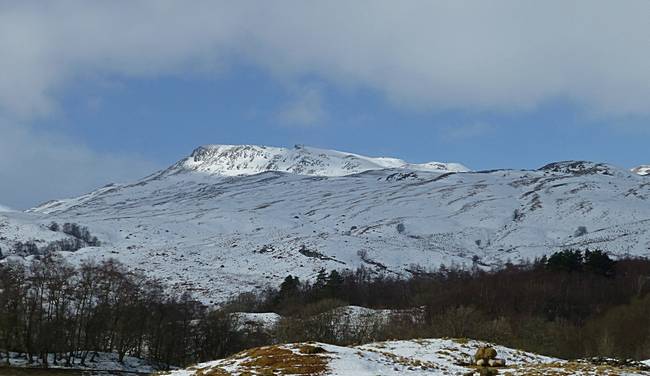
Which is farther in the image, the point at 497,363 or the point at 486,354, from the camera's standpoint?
the point at 486,354

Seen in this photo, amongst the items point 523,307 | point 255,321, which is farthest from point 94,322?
point 523,307

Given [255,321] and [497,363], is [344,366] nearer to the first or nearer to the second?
[497,363]

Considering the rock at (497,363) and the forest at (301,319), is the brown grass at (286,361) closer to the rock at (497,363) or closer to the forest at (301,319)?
the rock at (497,363)

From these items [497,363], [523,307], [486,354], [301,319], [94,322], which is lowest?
[497,363]

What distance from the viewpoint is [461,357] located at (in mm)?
39500

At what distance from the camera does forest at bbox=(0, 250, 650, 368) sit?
248 feet

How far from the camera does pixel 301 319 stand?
307 ft

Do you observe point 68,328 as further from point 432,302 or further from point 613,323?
point 613,323

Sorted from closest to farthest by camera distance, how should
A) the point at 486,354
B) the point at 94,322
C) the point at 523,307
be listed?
1. the point at 486,354
2. the point at 94,322
3. the point at 523,307

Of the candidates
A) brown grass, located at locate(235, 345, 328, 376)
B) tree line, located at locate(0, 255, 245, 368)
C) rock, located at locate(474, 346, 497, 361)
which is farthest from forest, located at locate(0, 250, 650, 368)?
brown grass, located at locate(235, 345, 328, 376)

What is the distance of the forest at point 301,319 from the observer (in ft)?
248

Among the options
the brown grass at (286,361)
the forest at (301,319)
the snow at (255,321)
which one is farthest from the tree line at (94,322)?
the brown grass at (286,361)

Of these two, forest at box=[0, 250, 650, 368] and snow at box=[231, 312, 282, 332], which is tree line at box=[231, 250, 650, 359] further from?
snow at box=[231, 312, 282, 332]

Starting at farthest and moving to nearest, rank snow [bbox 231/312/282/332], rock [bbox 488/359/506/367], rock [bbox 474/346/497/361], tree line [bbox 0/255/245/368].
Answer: snow [bbox 231/312/282/332], tree line [bbox 0/255/245/368], rock [bbox 474/346/497/361], rock [bbox 488/359/506/367]
